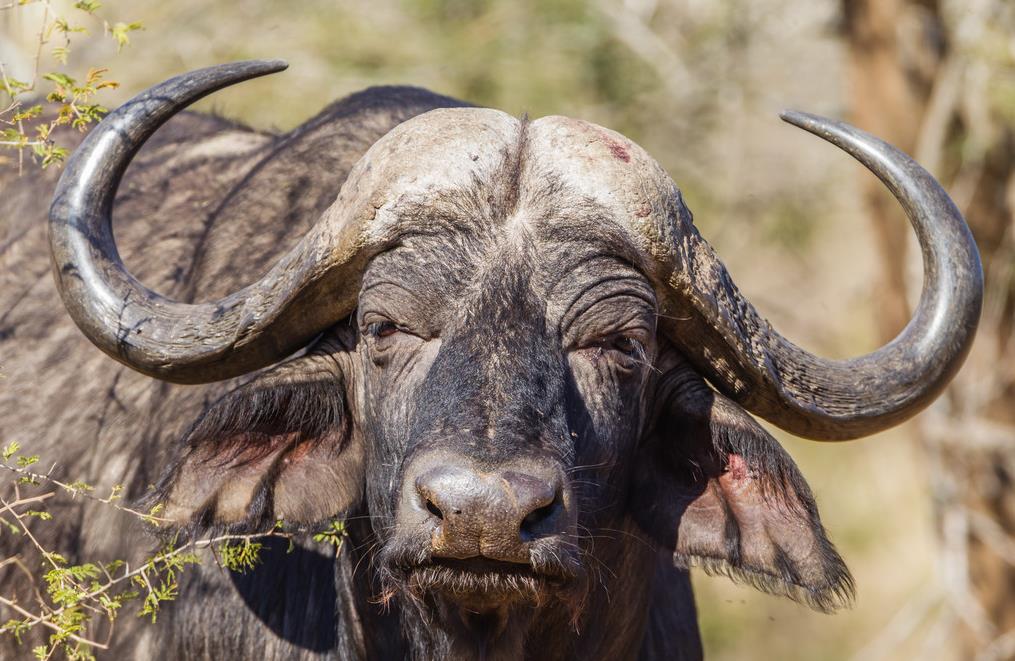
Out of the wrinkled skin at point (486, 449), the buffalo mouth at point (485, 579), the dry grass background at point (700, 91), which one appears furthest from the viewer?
the dry grass background at point (700, 91)

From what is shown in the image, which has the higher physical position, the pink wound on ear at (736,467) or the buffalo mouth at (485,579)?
the pink wound on ear at (736,467)

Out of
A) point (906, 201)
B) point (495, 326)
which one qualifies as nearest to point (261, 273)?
point (495, 326)

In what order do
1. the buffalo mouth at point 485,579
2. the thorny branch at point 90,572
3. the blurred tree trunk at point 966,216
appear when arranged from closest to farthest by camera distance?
the buffalo mouth at point 485,579 → the thorny branch at point 90,572 → the blurred tree trunk at point 966,216

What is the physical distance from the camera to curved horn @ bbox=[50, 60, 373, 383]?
3510mm

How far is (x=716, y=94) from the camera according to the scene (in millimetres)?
10336

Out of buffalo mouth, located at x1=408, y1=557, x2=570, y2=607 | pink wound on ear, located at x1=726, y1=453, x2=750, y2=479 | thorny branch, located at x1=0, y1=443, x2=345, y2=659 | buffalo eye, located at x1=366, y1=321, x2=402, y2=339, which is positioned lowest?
thorny branch, located at x1=0, y1=443, x2=345, y2=659

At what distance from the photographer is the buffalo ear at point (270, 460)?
3588mm

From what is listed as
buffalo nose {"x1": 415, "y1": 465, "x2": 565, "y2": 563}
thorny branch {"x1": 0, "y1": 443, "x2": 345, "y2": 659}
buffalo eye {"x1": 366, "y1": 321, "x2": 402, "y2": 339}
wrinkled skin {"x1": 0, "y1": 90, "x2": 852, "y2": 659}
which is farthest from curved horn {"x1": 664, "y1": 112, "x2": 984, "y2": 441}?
thorny branch {"x1": 0, "y1": 443, "x2": 345, "y2": 659}

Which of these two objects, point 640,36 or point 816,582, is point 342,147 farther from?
point 640,36

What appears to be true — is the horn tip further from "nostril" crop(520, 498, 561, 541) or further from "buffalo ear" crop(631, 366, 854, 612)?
"nostril" crop(520, 498, 561, 541)

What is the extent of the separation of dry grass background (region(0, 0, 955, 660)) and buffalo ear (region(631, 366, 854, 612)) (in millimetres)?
5389

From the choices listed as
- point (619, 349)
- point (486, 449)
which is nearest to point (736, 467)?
point (619, 349)

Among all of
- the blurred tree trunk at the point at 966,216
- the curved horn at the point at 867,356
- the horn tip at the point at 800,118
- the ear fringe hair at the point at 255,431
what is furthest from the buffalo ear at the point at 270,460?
the blurred tree trunk at the point at 966,216

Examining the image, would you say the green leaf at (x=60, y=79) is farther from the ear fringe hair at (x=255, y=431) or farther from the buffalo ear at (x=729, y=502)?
the buffalo ear at (x=729, y=502)
